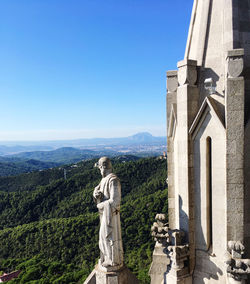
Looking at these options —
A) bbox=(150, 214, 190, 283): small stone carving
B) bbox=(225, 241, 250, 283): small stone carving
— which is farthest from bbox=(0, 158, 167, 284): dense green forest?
bbox=(225, 241, 250, 283): small stone carving

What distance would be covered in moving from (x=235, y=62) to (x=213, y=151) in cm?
223

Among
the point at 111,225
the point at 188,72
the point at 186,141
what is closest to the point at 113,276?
the point at 111,225

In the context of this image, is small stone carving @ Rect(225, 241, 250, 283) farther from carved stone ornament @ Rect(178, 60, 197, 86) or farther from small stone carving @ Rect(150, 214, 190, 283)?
carved stone ornament @ Rect(178, 60, 197, 86)

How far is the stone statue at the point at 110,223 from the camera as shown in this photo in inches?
319

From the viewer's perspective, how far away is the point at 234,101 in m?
6.37

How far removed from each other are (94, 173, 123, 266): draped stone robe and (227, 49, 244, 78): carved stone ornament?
447cm

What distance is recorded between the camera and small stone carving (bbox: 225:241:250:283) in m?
5.96

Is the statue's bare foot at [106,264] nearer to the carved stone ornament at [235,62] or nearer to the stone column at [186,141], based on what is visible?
the stone column at [186,141]

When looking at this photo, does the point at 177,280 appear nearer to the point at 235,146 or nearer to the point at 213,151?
the point at 213,151

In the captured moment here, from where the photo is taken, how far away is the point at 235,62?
624cm

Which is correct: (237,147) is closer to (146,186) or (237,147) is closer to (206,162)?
(206,162)

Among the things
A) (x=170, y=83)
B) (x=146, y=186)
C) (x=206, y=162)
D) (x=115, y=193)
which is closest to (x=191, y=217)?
(x=206, y=162)


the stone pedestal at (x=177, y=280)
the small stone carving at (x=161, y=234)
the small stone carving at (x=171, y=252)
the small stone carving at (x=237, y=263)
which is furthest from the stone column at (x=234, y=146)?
the small stone carving at (x=161, y=234)

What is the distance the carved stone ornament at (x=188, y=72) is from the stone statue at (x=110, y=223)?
359cm
